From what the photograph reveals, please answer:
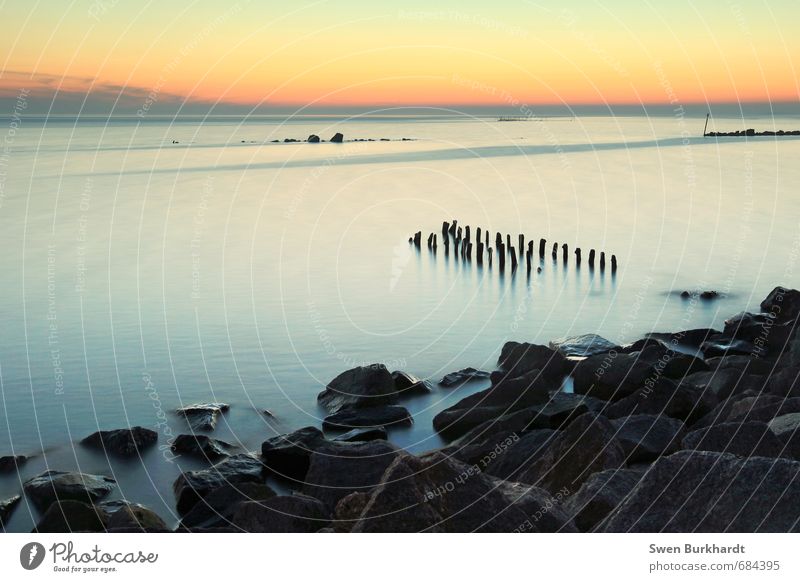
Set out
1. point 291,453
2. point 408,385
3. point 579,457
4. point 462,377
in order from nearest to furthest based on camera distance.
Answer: point 579,457, point 291,453, point 408,385, point 462,377

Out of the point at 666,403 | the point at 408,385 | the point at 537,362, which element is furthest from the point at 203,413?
the point at 666,403

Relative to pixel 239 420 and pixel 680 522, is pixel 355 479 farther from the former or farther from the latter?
pixel 239 420

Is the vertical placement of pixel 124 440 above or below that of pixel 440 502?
below

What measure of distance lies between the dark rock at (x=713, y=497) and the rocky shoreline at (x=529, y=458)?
0.01m

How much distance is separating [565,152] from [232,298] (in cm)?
7768

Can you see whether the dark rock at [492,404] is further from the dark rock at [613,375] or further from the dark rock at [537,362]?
the dark rock at [613,375]

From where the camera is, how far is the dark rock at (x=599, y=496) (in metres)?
10.2

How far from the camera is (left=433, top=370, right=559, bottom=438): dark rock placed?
601 inches

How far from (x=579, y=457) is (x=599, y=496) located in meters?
1.21

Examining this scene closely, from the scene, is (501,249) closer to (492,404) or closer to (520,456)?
(492,404)

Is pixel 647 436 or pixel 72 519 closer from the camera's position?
pixel 72 519

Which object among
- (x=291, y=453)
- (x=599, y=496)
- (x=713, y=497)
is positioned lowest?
(x=291, y=453)

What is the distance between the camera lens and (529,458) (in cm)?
1209
